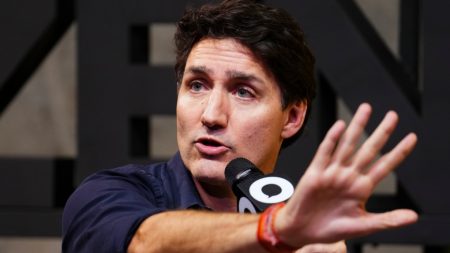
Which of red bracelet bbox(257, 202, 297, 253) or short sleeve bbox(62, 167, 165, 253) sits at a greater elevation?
red bracelet bbox(257, 202, 297, 253)

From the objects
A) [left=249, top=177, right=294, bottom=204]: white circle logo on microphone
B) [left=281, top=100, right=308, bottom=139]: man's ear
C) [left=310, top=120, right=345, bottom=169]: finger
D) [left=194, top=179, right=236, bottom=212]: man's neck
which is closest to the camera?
[left=310, top=120, right=345, bottom=169]: finger

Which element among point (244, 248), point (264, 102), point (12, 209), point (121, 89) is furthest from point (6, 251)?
point (244, 248)

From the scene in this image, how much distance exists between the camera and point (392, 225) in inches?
69.0

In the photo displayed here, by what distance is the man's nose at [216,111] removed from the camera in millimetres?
2564

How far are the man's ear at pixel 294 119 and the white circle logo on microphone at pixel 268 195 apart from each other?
2.43ft

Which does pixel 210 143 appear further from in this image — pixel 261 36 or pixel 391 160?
pixel 391 160

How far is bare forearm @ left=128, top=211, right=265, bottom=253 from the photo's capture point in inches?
74.8

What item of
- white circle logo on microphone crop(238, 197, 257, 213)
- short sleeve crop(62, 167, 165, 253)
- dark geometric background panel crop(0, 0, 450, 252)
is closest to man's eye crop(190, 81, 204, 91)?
short sleeve crop(62, 167, 165, 253)

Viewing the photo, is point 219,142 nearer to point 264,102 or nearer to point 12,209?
point 264,102

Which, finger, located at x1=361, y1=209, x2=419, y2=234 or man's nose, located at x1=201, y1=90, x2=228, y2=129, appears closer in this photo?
finger, located at x1=361, y1=209, x2=419, y2=234

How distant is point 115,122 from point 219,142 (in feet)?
5.56

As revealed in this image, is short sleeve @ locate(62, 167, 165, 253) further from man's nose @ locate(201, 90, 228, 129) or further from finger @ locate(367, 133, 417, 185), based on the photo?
finger @ locate(367, 133, 417, 185)

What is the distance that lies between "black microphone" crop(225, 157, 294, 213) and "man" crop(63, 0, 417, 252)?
59 millimetres

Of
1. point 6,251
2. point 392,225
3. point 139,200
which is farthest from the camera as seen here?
point 6,251
